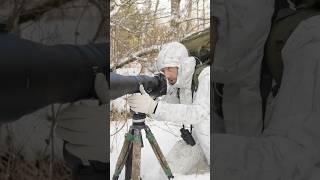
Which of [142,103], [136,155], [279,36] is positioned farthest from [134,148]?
[279,36]

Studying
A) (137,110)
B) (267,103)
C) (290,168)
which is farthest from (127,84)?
(290,168)

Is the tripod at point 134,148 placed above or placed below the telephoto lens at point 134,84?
below

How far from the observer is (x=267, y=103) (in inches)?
93.7

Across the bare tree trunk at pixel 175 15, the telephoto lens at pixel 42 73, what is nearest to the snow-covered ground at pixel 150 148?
the telephoto lens at pixel 42 73

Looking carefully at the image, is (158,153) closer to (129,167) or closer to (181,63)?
(129,167)

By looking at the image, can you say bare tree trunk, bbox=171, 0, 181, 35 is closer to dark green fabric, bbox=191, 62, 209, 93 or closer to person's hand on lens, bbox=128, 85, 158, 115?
dark green fabric, bbox=191, 62, 209, 93

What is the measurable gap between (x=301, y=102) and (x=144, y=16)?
0.81 m

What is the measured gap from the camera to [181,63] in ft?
7.70

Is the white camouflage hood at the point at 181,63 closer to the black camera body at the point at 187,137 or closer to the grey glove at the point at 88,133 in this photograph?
the black camera body at the point at 187,137

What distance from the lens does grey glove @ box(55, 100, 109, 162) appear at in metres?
2.24

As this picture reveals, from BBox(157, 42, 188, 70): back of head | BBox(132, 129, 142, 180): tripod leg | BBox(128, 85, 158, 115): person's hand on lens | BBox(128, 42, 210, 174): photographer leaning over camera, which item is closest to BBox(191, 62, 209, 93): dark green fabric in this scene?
BBox(128, 42, 210, 174): photographer leaning over camera

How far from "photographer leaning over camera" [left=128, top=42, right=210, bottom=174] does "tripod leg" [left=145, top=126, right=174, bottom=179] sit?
3 cm

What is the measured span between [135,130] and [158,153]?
0.52 feet

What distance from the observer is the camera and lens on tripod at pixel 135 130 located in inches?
89.6
